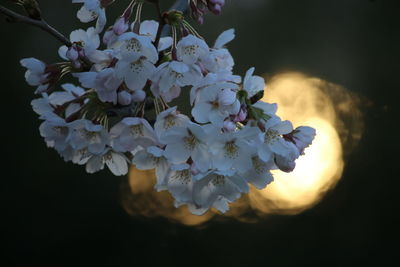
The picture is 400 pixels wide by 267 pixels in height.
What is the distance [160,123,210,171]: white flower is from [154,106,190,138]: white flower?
0.12 feet

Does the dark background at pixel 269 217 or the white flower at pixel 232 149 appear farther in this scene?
the dark background at pixel 269 217

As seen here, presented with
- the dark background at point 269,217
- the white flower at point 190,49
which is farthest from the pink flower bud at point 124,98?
the dark background at point 269,217

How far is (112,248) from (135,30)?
20.7ft

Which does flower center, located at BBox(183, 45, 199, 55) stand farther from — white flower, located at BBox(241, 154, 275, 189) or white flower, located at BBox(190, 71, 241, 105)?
white flower, located at BBox(241, 154, 275, 189)

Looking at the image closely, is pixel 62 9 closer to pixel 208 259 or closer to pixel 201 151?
pixel 208 259

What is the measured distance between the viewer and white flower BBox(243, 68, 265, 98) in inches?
38.0

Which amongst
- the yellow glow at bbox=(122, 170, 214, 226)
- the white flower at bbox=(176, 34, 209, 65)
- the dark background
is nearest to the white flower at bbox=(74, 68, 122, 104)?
the white flower at bbox=(176, 34, 209, 65)

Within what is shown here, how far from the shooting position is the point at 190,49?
0.91 m

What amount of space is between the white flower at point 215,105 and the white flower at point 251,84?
0.08 m

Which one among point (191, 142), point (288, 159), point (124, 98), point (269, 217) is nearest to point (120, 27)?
point (124, 98)

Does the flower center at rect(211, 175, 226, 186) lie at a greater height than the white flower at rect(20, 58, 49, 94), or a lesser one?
lesser

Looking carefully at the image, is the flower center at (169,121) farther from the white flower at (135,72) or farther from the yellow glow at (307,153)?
the yellow glow at (307,153)

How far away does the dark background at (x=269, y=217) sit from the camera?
6039mm

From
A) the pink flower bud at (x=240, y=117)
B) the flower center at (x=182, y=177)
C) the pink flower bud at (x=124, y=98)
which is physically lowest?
the flower center at (x=182, y=177)
